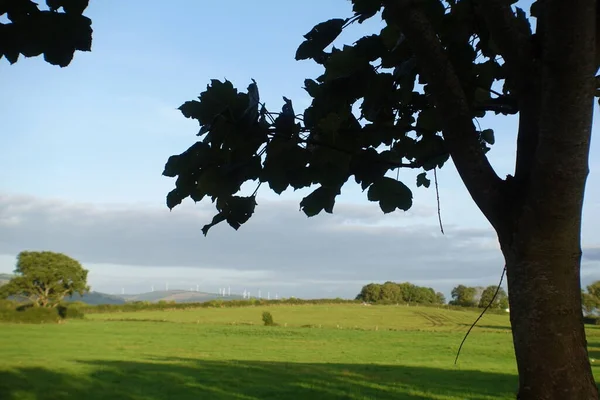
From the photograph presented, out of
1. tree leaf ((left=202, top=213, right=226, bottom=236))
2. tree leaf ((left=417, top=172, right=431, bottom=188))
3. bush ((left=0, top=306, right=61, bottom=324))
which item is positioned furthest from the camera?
bush ((left=0, top=306, right=61, bottom=324))

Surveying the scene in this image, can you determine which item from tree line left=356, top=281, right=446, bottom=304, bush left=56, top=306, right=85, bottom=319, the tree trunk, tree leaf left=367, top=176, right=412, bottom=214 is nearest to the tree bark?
the tree trunk

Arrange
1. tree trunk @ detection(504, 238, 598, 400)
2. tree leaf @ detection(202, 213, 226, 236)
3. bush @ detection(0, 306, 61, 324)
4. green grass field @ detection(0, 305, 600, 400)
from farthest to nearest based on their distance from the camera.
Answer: bush @ detection(0, 306, 61, 324)
green grass field @ detection(0, 305, 600, 400)
tree leaf @ detection(202, 213, 226, 236)
tree trunk @ detection(504, 238, 598, 400)

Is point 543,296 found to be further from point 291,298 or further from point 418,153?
point 291,298

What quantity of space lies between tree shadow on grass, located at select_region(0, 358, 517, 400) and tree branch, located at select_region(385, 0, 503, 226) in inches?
669

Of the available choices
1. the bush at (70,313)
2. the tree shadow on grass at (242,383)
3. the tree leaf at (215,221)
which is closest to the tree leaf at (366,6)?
the tree leaf at (215,221)

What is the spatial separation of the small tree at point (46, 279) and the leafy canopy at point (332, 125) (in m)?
112

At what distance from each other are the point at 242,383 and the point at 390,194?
20.0 metres

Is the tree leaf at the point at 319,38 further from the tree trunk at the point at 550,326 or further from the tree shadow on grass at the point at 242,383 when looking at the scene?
the tree shadow on grass at the point at 242,383

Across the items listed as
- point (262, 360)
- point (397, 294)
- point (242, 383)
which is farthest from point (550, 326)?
point (397, 294)

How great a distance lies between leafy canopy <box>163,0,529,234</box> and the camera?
2723 mm

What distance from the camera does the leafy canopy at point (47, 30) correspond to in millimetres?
2131

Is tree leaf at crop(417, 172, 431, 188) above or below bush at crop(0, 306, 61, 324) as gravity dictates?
above

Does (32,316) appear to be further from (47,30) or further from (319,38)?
(47,30)

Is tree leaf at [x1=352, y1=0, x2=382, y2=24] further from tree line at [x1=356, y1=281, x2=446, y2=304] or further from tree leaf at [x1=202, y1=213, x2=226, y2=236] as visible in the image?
tree line at [x1=356, y1=281, x2=446, y2=304]
